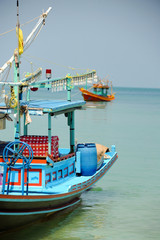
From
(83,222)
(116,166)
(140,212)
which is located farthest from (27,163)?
(116,166)

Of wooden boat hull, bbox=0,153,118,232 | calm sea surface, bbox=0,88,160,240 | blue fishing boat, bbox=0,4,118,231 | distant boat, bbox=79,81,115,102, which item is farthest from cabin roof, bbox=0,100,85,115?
distant boat, bbox=79,81,115,102

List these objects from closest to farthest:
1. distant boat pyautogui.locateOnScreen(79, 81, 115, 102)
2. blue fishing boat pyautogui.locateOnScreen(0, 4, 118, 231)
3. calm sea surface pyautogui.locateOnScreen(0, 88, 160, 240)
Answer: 1. blue fishing boat pyautogui.locateOnScreen(0, 4, 118, 231)
2. calm sea surface pyautogui.locateOnScreen(0, 88, 160, 240)
3. distant boat pyautogui.locateOnScreen(79, 81, 115, 102)

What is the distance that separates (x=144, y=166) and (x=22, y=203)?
37.9 ft

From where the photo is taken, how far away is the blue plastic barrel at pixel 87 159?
14539mm

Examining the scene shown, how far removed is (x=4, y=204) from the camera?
36.0 ft

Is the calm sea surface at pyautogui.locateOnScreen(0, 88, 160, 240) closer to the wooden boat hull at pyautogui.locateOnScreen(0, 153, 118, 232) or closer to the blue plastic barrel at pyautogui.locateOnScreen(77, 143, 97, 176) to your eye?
the wooden boat hull at pyautogui.locateOnScreen(0, 153, 118, 232)

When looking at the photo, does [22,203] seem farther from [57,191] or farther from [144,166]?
[144,166]

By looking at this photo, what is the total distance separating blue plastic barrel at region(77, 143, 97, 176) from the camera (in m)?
14.5

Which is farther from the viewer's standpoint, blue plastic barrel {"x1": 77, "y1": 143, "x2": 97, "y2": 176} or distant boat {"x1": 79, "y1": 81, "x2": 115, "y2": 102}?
distant boat {"x1": 79, "y1": 81, "x2": 115, "y2": 102}

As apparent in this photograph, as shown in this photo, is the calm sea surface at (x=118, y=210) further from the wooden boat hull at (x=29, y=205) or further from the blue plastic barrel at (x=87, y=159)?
the blue plastic barrel at (x=87, y=159)

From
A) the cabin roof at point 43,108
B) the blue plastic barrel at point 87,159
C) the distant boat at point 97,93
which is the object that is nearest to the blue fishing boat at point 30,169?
the cabin roof at point 43,108

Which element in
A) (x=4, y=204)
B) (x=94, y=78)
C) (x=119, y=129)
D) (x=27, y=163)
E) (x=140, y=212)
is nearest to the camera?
(x=4, y=204)

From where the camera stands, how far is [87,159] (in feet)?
47.9

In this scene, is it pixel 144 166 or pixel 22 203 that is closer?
pixel 22 203
